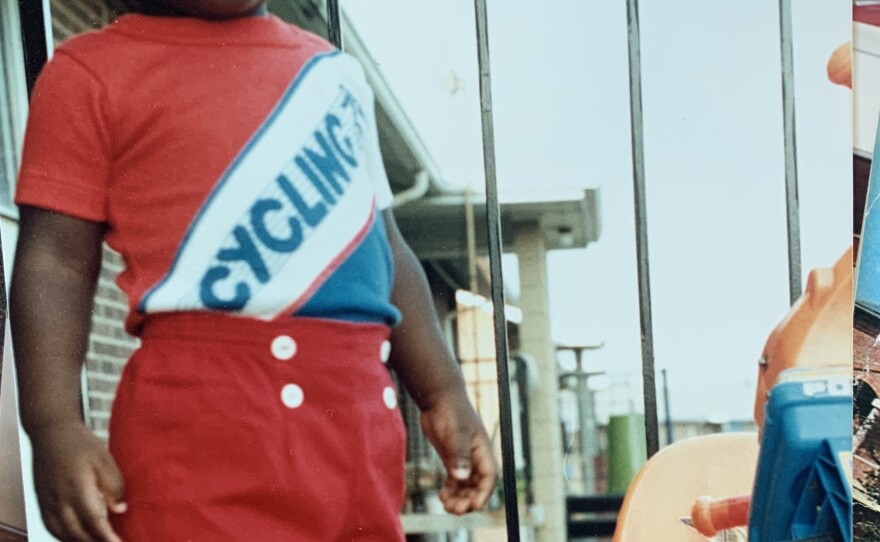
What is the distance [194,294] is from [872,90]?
1208 millimetres

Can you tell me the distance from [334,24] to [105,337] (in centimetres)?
62

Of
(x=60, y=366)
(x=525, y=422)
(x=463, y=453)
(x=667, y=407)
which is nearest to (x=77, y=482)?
(x=60, y=366)

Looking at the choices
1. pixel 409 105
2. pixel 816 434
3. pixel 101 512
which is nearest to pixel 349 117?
pixel 409 105

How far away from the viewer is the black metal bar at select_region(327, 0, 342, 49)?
1.57 m

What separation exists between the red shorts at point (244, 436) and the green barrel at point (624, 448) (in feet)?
1.27

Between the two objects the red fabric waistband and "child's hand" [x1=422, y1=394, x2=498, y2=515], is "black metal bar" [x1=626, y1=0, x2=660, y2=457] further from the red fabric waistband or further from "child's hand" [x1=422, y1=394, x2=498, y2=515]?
the red fabric waistband

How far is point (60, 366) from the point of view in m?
1.53

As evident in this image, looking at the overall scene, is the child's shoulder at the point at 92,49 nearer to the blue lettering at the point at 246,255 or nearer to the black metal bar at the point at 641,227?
the blue lettering at the point at 246,255

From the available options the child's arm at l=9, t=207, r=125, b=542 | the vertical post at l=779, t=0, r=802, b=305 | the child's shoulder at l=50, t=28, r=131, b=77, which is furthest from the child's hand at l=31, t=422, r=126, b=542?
the vertical post at l=779, t=0, r=802, b=305

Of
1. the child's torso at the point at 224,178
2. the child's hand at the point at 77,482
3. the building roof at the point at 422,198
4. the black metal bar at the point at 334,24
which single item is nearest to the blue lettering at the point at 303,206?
the child's torso at the point at 224,178

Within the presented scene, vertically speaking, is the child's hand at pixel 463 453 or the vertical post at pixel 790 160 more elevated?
the vertical post at pixel 790 160

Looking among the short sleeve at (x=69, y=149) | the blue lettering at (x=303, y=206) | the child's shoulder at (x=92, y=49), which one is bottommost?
the blue lettering at (x=303, y=206)

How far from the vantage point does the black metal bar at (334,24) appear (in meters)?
1.57

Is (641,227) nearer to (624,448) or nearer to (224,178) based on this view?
(624,448)
